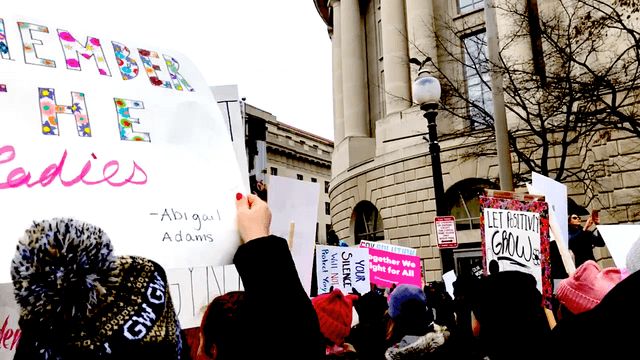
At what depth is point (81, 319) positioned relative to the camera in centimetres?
95

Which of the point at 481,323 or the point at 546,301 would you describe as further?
the point at 546,301

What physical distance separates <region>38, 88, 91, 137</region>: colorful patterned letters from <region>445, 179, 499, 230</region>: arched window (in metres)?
17.2

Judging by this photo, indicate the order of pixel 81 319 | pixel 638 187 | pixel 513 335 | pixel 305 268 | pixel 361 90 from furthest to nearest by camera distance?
1. pixel 361 90
2. pixel 638 187
3. pixel 305 268
4. pixel 513 335
5. pixel 81 319

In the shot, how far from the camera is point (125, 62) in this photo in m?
1.95

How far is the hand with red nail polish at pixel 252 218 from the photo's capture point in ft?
5.70

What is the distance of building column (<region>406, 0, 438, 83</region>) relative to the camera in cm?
2030

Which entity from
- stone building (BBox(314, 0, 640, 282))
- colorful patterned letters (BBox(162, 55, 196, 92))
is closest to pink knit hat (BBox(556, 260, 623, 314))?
colorful patterned letters (BBox(162, 55, 196, 92))

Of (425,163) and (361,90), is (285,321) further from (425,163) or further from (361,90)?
(361,90)

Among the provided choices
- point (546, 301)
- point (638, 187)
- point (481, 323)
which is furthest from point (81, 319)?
point (638, 187)

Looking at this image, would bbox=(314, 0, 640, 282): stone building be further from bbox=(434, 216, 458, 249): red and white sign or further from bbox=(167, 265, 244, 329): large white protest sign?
bbox=(167, 265, 244, 329): large white protest sign

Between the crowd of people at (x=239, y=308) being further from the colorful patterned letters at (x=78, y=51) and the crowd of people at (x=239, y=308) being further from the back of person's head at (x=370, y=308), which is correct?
the back of person's head at (x=370, y=308)

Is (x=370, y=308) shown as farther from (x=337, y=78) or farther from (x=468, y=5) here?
(x=337, y=78)

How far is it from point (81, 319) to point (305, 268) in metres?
1.52

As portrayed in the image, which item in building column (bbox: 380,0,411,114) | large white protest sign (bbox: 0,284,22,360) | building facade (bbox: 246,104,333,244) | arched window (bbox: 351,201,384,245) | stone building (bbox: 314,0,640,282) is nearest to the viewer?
large white protest sign (bbox: 0,284,22,360)
